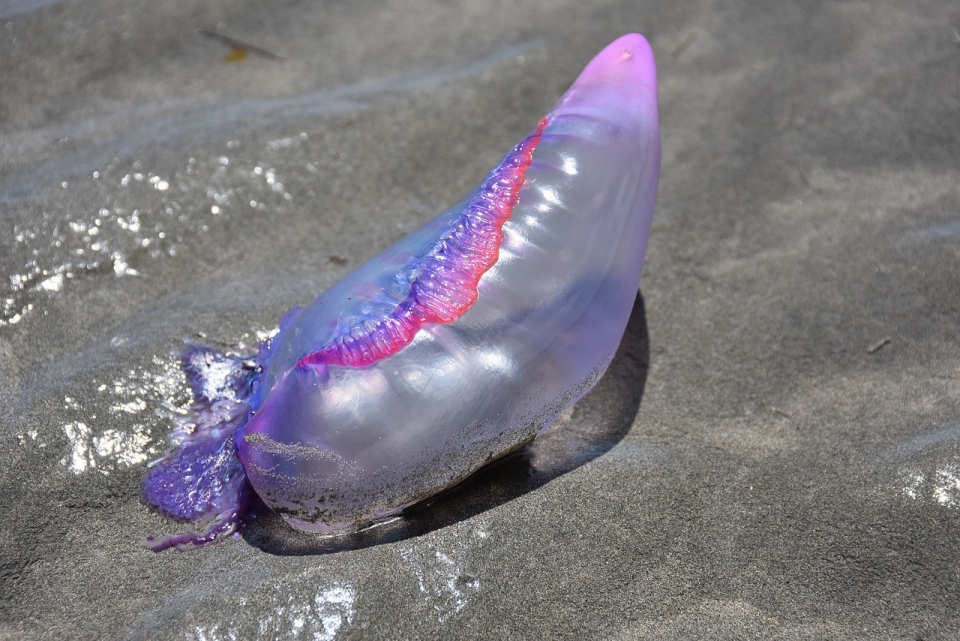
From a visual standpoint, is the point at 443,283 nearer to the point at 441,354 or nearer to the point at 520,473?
the point at 441,354

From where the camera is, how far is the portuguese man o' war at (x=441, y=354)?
179cm

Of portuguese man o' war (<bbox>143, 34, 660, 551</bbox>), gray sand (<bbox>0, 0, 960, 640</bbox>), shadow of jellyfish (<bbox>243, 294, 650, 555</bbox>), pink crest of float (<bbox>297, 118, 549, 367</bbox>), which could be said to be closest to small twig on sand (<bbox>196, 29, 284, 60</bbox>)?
gray sand (<bbox>0, 0, 960, 640</bbox>)

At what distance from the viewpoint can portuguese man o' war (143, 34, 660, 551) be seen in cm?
179

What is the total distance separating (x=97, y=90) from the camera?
3152mm

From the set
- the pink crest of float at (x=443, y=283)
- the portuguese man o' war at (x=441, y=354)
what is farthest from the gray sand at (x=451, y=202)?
the pink crest of float at (x=443, y=283)

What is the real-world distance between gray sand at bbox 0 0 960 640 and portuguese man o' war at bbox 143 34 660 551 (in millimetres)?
114

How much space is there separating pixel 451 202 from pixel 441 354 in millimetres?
1210

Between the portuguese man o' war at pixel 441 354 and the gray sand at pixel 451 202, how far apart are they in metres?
0.11

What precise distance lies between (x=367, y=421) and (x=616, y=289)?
70 centimetres

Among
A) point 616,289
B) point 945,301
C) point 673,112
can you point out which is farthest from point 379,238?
point 945,301

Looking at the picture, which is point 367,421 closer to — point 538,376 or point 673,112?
point 538,376

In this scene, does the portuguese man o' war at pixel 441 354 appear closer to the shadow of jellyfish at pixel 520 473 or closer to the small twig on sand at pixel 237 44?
the shadow of jellyfish at pixel 520 473

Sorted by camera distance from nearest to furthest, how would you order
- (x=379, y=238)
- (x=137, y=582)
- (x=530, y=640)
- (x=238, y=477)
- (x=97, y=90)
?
(x=530, y=640)
(x=137, y=582)
(x=238, y=477)
(x=379, y=238)
(x=97, y=90)

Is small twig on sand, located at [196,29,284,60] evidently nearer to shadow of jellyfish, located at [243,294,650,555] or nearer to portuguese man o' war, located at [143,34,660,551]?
portuguese man o' war, located at [143,34,660,551]
